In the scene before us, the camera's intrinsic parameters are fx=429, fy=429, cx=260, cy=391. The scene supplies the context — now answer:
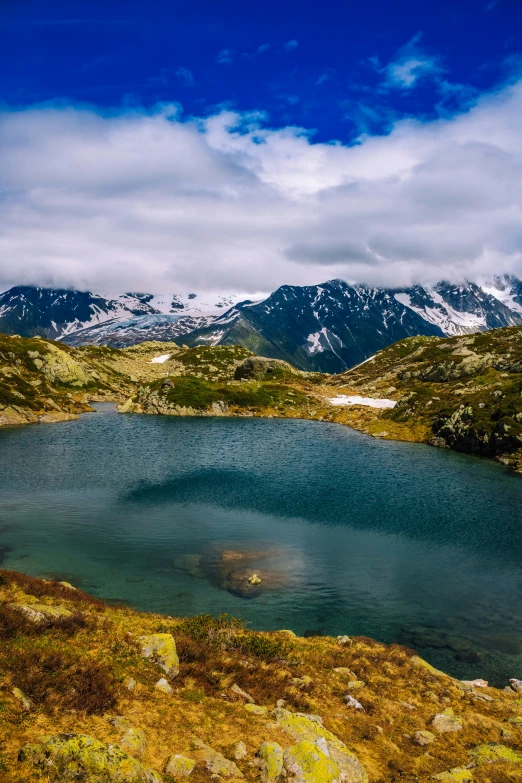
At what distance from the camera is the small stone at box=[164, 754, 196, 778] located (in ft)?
43.5

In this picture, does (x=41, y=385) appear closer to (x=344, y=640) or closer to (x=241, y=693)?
(x=344, y=640)

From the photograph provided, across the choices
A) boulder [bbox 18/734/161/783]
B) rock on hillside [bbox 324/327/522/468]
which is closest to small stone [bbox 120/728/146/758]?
boulder [bbox 18/734/161/783]

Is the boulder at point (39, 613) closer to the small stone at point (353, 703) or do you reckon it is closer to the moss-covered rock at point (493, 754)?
the small stone at point (353, 703)

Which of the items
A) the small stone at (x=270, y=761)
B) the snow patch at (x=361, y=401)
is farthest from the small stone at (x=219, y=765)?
the snow patch at (x=361, y=401)

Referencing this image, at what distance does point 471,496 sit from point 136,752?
6486 cm

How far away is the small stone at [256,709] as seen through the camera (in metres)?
18.1

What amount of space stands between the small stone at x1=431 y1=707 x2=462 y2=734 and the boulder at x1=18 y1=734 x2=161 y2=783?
14.0m

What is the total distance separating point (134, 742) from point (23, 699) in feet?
13.3

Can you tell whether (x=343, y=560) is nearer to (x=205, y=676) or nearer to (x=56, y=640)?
(x=205, y=676)

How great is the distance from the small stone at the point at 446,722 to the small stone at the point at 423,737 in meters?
0.85

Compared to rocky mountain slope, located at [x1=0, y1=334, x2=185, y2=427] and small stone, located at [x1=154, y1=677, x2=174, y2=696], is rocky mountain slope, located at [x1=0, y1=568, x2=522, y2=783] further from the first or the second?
rocky mountain slope, located at [x1=0, y1=334, x2=185, y2=427]

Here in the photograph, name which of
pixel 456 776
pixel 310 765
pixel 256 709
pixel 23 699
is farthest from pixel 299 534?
pixel 23 699

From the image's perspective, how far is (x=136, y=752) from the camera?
13539 millimetres

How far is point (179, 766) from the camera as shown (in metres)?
13.4
